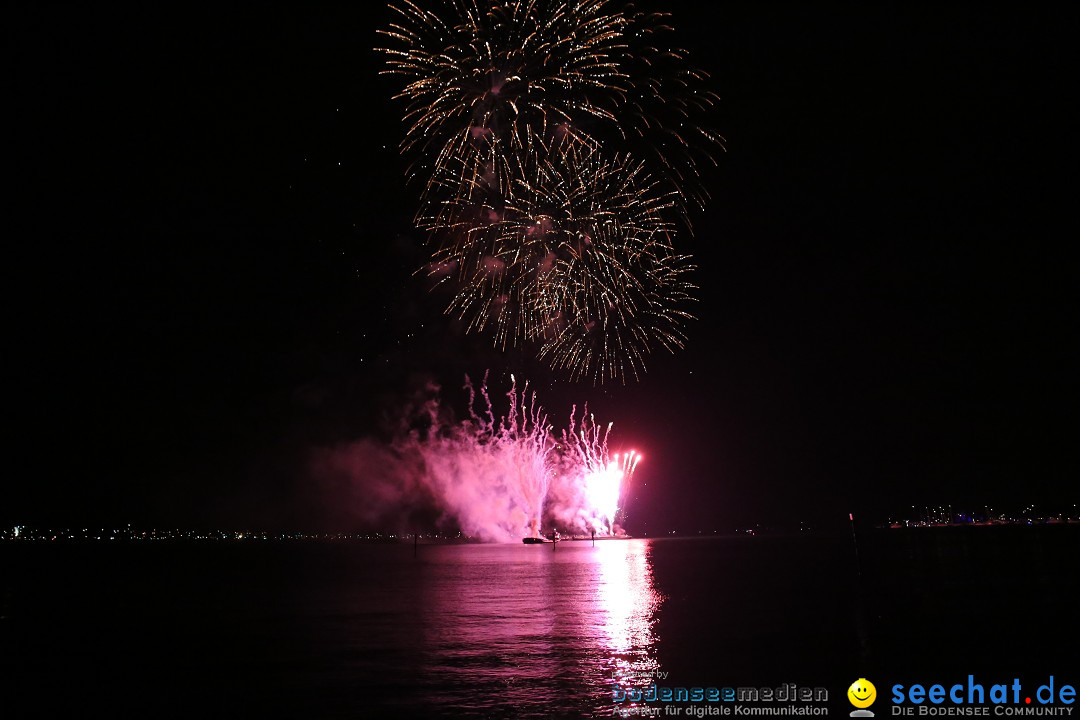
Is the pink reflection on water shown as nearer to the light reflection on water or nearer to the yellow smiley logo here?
the light reflection on water

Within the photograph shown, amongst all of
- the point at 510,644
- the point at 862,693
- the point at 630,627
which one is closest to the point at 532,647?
the point at 510,644

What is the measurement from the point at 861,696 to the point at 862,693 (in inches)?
6.6

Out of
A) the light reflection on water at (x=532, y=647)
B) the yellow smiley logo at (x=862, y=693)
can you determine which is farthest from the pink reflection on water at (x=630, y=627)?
the yellow smiley logo at (x=862, y=693)

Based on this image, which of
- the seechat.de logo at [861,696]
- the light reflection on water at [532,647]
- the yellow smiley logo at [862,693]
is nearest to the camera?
the seechat.de logo at [861,696]

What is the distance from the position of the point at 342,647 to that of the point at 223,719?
616 cm

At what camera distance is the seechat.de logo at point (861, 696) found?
38.6 ft

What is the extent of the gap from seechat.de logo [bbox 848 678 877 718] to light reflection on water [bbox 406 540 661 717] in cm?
332

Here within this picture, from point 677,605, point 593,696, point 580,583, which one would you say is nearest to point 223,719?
point 593,696

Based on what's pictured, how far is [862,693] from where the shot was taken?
1276cm

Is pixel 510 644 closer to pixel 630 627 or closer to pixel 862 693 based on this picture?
pixel 630 627

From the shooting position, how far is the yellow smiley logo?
40.3 feet

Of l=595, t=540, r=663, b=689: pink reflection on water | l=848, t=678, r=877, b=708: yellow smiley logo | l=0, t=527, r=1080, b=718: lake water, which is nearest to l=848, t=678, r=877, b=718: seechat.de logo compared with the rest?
l=848, t=678, r=877, b=708: yellow smiley logo

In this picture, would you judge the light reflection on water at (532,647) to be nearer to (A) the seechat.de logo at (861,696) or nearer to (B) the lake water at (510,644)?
(B) the lake water at (510,644)

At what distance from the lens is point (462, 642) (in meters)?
18.5
